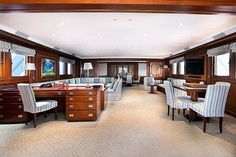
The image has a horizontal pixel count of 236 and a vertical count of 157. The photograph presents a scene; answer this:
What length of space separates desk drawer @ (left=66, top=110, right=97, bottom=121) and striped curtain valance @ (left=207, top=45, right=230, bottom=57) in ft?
13.9

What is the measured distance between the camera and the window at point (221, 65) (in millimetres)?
5578

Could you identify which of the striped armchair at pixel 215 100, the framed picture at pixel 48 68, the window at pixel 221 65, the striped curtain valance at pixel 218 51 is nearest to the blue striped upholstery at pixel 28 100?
the framed picture at pixel 48 68

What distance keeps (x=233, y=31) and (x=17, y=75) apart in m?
5.98

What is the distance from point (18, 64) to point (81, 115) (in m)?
2.71

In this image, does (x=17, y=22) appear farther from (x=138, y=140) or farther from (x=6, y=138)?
(x=138, y=140)

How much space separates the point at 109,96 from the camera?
734 cm

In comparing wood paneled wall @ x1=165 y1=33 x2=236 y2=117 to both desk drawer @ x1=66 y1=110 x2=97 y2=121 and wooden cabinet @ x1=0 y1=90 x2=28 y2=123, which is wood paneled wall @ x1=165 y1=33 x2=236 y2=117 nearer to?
desk drawer @ x1=66 y1=110 x2=97 y2=121

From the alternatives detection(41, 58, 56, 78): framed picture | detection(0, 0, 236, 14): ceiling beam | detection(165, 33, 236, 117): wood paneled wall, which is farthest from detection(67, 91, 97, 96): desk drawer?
detection(165, 33, 236, 117): wood paneled wall

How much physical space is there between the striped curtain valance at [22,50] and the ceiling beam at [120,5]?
108 inches

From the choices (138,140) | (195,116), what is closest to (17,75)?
(138,140)

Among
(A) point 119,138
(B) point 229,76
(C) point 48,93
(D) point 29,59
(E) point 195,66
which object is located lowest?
(A) point 119,138

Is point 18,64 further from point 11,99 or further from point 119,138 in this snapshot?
point 119,138

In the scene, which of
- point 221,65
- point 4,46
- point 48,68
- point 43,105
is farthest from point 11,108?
point 221,65

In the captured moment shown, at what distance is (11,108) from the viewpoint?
4113 millimetres
